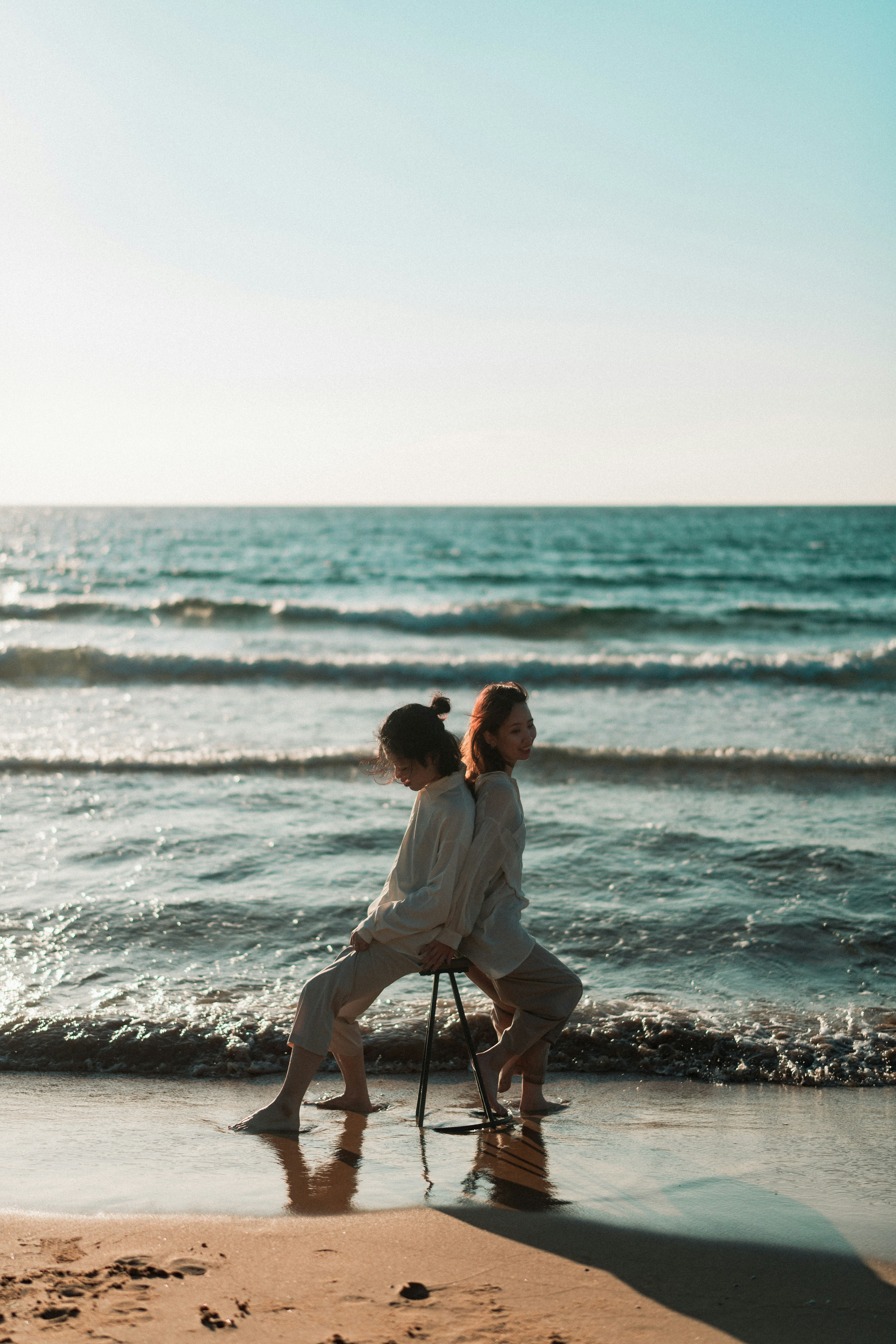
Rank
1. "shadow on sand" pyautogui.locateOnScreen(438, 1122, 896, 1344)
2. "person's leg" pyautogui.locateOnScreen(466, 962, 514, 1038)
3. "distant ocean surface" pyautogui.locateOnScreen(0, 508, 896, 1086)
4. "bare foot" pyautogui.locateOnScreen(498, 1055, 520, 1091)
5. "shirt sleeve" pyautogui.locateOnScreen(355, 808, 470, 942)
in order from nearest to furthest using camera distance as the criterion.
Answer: "shadow on sand" pyautogui.locateOnScreen(438, 1122, 896, 1344) → "shirt sleeve" pyautogui.locateOnScreen(355, 808, 470, 942) → "person's leg" pyautogui.locateOnScreen(466, 962, 514, 1038) → "bare foot" pyautogui.locateOnScreen(498, 1055, 520, 1091) → "distant ocean surface" pyautogui.locateOnScreen(0, 508, 896, 1086)

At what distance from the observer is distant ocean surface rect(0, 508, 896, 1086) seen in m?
4.45

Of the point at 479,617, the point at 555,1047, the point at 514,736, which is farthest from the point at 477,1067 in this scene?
the point at 479,617

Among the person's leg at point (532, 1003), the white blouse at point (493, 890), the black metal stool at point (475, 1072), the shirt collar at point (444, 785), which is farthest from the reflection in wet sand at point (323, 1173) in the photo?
the shirt collar at point (444, 785)

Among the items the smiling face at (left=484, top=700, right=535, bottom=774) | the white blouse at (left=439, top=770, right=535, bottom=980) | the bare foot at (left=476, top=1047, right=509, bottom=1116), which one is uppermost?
the smiling face at (left=484, top=700, right=535, bottom=774)

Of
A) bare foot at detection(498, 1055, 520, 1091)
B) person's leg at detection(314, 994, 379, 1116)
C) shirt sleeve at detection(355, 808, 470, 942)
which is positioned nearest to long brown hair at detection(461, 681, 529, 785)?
shirt sleeve at detection(355, 808, 470, 942)

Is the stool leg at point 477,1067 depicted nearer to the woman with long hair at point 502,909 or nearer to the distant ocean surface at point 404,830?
the woman with long hair at point 502,909

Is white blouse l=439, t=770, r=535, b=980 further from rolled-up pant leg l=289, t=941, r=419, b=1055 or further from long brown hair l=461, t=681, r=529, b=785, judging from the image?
rolled-up pant leg l=289, t=941, r=419, b=1055

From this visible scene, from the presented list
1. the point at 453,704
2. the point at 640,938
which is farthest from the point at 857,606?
the point at 640,938

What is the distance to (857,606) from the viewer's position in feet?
86.1

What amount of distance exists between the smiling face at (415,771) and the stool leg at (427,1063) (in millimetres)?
617

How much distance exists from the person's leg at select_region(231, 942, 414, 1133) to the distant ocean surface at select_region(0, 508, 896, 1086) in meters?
0.67

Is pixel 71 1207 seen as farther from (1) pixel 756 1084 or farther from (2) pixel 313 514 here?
(2) pixel 313 514

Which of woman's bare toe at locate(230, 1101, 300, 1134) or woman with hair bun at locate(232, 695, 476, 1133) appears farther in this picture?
woman's bare toe at locate(230, 1101, 300, 1134)

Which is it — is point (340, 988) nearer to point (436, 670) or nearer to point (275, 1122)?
point (275, 1122)
